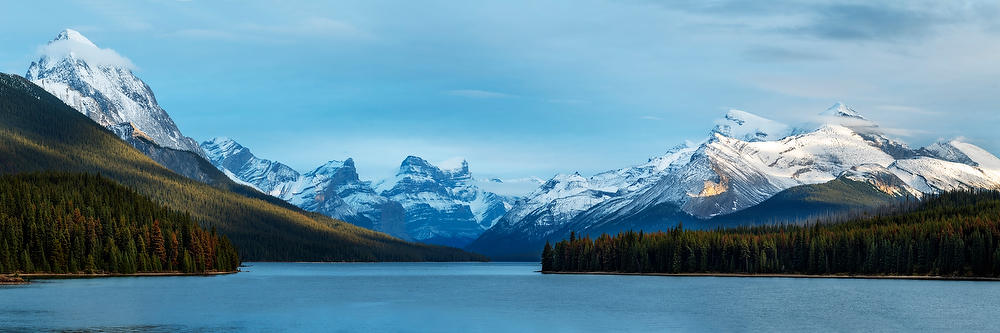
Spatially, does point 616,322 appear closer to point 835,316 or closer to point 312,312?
point 835,316

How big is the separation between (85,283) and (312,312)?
72.3 meters

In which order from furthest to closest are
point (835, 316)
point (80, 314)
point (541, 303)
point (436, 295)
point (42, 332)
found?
1. point (436, 295)
2. point (541, 303)
3. point (835, 316)
4. point (80, 314)
5. point (42, 332)

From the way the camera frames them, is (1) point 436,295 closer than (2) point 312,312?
No

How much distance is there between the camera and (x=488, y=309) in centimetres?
14000

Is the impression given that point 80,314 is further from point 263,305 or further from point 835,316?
point 835,316

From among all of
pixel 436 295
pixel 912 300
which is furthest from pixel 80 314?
pixel 912 300

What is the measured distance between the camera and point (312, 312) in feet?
436

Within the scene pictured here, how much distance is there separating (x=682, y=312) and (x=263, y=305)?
181 feet

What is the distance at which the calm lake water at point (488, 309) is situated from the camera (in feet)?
369

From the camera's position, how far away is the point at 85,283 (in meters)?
186

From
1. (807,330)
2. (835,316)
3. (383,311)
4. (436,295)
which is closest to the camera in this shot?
(807,330)

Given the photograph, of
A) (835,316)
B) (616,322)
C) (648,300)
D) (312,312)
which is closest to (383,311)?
(312,312)

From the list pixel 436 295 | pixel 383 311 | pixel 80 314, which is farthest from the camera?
pixel 436 295

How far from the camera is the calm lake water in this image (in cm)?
11238
